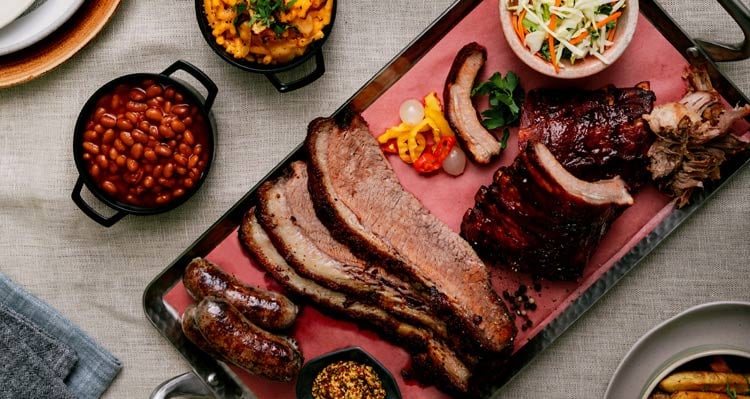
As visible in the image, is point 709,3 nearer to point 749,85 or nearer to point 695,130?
point 749,85

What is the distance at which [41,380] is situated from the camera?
3434mm

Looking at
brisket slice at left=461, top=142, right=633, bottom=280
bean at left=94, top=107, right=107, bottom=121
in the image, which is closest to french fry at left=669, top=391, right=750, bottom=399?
brisket slice at left=461, top=142, right=633, bottom=280

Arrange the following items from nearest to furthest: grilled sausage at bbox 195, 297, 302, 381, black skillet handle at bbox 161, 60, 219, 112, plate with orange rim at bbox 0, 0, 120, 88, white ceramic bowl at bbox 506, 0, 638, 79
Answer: grilled sausage at bbox 195, 297, 302, 381 < white ceramic bowl at bbox 506, 0, 638, 79 < black skillet handle at bbox 161, 60, 219, 112 < plate with orange rim at bbox 0, 0, 120, 88

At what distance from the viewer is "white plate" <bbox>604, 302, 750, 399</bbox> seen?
3141 millimetres

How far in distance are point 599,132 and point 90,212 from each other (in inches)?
85.6

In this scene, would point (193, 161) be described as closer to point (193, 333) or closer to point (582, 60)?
point (193, 333)

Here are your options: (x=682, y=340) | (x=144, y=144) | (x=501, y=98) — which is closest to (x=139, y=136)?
(x=144, y=144)

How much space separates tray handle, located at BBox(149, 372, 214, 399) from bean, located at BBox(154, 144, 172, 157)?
100 centimetres

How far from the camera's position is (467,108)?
323 cm

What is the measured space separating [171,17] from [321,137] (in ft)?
3.08

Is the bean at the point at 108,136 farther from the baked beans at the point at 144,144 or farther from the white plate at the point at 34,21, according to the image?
the white plate at the point at 34,21

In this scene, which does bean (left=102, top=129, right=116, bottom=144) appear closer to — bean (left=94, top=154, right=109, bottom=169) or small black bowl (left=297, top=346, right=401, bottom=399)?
bean (left=94, top=154, right=109, bottom=169)

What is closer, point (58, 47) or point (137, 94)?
point (137, 94)

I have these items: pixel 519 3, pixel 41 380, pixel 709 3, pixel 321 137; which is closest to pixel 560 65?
pixel 519 3
